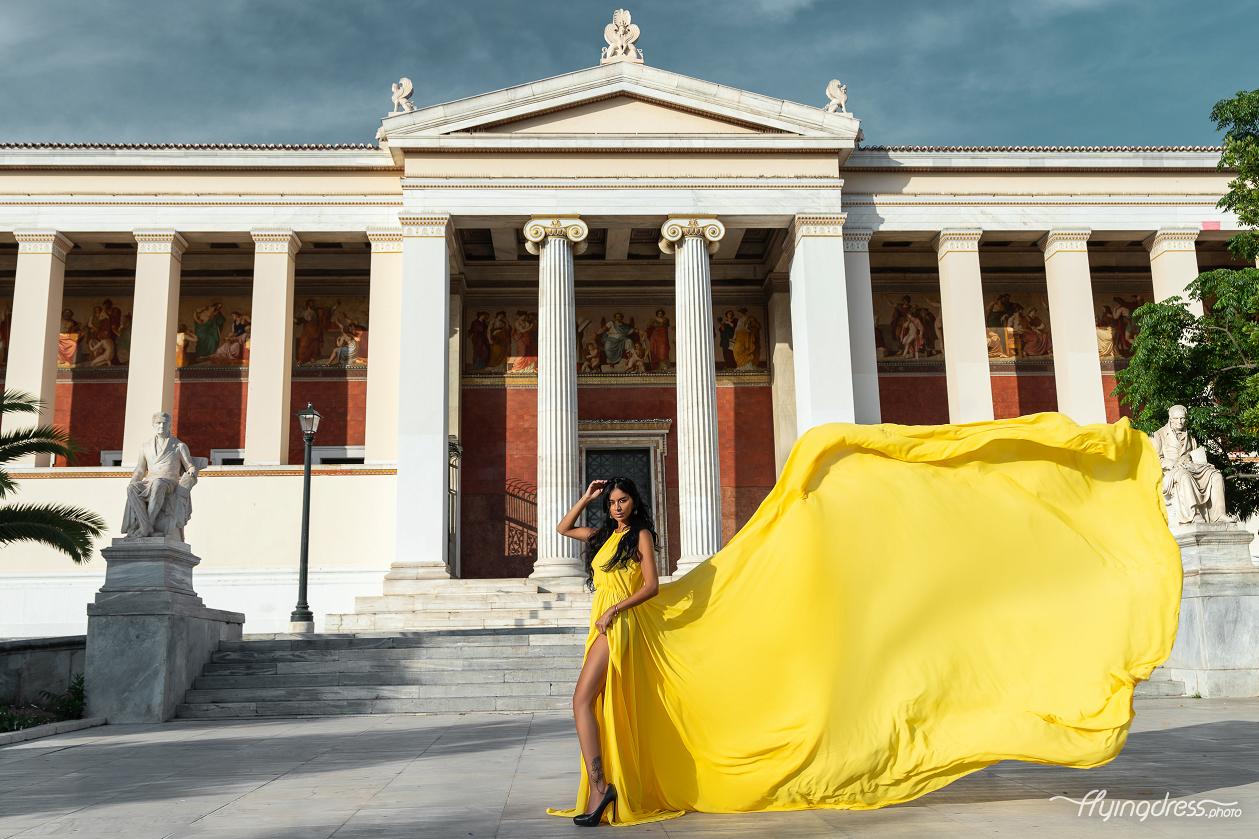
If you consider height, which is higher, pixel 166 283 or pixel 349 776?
pixel 166 283

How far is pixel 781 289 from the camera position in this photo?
79.7 feet

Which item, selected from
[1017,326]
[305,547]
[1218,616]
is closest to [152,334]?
[305,547]

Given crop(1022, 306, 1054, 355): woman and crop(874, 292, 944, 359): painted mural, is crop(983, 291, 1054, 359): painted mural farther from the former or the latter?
crop(874, 292, 944, 359): painted mural

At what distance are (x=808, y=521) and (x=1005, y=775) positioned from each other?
2.03 metres

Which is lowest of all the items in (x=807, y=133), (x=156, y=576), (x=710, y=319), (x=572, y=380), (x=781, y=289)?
(x=156, y=576)

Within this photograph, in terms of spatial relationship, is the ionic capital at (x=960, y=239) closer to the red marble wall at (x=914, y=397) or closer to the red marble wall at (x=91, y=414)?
the red marble wall at (x=914, y=397)

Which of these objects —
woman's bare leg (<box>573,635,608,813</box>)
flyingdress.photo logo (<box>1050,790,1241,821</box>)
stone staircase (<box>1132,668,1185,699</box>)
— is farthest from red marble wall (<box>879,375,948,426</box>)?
woman's bare leg (<box>573,635,608,813</box>)

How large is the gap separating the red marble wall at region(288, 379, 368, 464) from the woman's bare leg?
65.4ft

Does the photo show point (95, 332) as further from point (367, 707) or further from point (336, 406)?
point (367, 707)

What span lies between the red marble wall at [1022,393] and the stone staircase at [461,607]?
1239 cm

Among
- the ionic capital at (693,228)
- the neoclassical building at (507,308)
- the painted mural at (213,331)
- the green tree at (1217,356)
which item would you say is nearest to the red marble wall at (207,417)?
the neoclassical building at (507,308)

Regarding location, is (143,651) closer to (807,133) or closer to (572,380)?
(572,380)

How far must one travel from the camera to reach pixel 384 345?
20.9 meters

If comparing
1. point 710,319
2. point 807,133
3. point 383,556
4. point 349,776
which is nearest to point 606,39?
point 807,133
